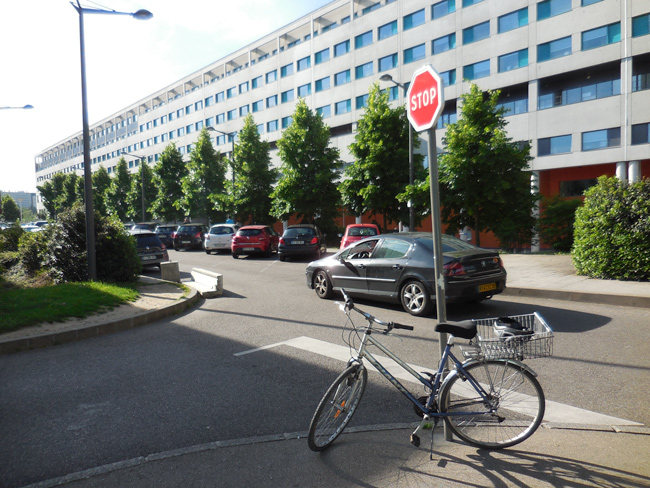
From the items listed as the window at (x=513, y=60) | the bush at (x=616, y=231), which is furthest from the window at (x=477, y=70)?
the bush at (x=616, y=231)

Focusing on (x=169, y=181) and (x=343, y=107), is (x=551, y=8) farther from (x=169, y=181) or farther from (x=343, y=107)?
(x=169, y=181)

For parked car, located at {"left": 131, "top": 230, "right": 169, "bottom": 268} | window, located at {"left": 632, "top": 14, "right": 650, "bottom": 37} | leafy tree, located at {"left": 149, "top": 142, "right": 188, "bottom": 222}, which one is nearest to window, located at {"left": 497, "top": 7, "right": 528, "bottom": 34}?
window, located at {"left": 632, "top": 14, "right": 650, "bottom": 37}

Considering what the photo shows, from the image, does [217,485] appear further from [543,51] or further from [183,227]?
[543,51]

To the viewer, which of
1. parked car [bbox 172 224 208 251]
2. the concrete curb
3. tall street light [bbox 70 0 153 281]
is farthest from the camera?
parked car [bbox 172 224 208 251]

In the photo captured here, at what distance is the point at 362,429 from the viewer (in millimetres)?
3533

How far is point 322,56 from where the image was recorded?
42875 mm

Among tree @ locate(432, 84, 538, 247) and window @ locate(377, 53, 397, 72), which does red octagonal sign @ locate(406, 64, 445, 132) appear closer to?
tree @ locate(432, 84, 538, 247)

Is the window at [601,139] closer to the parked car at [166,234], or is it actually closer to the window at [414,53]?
the window at [414,53]

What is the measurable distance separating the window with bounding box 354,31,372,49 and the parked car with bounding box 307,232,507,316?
3408 cm

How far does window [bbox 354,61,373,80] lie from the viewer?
127 feet

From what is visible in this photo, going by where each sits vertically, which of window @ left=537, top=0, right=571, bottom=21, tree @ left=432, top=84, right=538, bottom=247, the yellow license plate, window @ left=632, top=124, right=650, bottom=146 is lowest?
the yellow license plate

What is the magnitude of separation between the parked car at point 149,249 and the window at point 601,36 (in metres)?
26.7

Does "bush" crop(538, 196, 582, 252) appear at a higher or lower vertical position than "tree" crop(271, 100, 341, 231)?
lower

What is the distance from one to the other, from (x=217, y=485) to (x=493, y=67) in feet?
110
